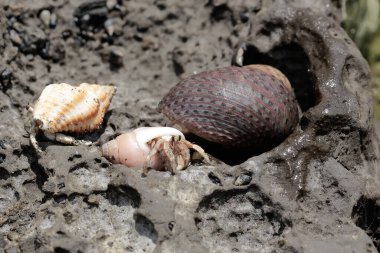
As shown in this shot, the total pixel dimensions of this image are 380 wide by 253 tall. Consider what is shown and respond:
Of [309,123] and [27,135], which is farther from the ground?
[309,123]

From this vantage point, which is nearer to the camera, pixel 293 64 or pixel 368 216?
pixel 368 216

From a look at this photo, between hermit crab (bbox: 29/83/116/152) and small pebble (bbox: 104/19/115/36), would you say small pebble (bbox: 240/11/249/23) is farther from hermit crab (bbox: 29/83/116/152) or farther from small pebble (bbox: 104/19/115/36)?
hermit crab (bbox: 29/83/116/152)

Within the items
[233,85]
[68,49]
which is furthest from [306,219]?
[68,49]

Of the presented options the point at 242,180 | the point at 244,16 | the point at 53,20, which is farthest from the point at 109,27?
the point at 242,180

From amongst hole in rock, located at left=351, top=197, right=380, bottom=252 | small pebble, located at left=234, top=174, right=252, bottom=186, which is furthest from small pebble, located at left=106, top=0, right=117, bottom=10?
hole in rock, located at left=351, top=197, right=380, bottom=252

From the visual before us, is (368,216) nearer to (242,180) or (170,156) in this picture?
(242,180)

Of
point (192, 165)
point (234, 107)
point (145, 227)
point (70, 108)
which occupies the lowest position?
point (145, 227)

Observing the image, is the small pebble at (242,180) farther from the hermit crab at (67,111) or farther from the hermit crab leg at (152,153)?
the hermit crab at (67,111)

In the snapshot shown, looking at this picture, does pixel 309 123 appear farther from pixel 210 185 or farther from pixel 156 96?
pixel 156 96
